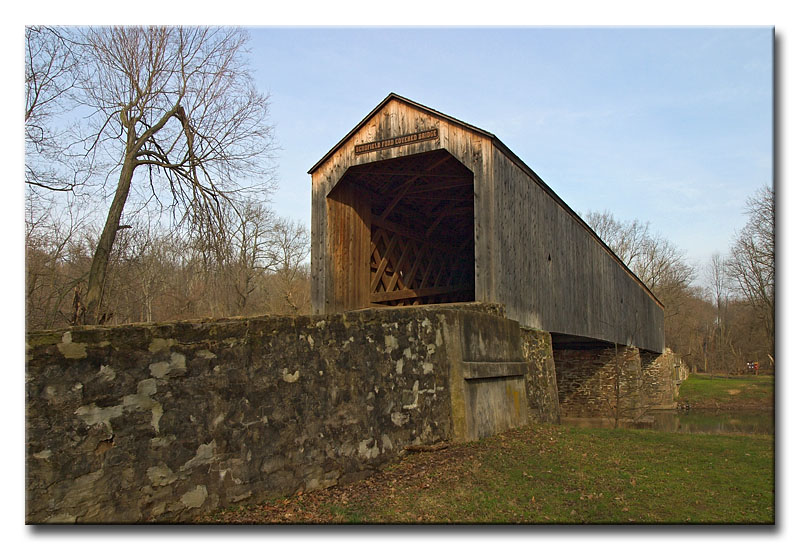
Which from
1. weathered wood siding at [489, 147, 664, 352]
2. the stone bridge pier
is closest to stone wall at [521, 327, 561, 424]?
weathered wood siding at [489, 147, 664, 352]

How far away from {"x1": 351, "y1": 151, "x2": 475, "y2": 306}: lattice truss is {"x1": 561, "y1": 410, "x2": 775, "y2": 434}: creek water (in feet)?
17.3

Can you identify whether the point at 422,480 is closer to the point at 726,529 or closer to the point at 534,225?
the point at 726,529

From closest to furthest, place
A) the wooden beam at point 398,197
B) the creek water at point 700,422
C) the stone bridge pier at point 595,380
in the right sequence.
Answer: the wooden beam at point 398,197
the creek water at point 700,422
the stone bridge pier at point 595,380

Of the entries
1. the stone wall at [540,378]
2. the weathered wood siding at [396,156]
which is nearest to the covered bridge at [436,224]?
the weathered wood siding at [396,156]

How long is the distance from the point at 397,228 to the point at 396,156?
3.51 m

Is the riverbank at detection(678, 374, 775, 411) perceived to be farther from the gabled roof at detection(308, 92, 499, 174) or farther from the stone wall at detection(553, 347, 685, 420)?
the gabled roof at detection(308, 92, 499, 174)

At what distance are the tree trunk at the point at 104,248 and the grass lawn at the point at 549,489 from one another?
26.5ft

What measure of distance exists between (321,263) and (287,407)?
6.87m

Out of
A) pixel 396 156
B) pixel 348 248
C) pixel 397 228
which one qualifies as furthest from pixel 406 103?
pixel 397 228

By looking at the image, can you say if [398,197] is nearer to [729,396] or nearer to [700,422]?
[700,422]

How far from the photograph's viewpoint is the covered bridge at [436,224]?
416 inches

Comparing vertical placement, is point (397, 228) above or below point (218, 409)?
above

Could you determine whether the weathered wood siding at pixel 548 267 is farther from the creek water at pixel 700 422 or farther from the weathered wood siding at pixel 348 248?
the weathered wood siding at pixel 348 248

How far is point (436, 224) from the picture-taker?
1564 centimetres
